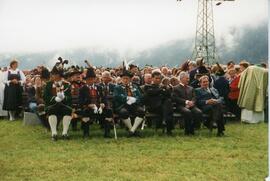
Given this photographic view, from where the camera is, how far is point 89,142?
8.26m

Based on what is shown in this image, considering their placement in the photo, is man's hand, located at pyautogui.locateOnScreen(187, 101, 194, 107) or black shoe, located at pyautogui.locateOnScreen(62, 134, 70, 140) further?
man's hand, located at pyautogui.locateOnScreen(187, 101, 194, 107)

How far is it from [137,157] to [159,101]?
88.0 inches

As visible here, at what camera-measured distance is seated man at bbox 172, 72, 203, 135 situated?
910 centimetres

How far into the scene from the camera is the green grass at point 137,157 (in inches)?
236

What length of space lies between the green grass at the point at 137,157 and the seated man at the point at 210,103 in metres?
0.26

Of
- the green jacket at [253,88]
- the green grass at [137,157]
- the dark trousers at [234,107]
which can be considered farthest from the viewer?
the dark trousers at [234,107]

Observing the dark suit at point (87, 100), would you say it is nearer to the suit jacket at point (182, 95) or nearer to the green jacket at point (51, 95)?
the green jacket at point (51, 95)

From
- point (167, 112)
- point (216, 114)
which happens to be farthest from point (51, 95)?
point (216, 114)

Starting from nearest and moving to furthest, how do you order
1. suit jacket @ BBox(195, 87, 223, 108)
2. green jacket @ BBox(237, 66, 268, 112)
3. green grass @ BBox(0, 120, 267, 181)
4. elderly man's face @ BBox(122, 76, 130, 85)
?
green grass @ BBox(0, 120, 267, 181) < elderly man's face @ BBox(122, 76, 130, 85) < suit jacket @ BBox(195, 87, 223, 108) < green jacket @ BBox(237, 66, 268, 112)

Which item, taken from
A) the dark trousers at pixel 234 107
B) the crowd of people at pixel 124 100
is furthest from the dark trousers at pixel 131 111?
the dark trousers at pixel 234 107

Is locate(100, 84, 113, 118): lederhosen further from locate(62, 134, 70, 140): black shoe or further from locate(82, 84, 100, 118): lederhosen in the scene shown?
locate(62, 134, 70, 140): black shoe

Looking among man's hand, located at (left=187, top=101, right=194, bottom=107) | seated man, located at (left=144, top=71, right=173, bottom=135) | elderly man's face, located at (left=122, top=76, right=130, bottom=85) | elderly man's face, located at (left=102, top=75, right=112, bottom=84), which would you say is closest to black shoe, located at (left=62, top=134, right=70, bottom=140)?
elderly man's face, located at (left=102, top=75, right=112, bottom=84)

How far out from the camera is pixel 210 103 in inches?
363

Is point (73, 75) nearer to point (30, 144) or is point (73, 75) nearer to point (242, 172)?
point (30, 144)
